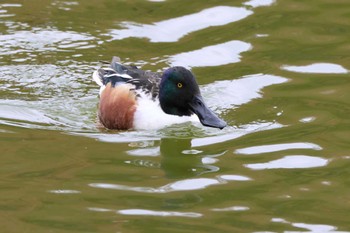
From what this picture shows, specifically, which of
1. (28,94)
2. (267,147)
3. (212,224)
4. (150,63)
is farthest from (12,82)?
(212,224)

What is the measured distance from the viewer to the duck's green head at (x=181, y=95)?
10250 millimetres

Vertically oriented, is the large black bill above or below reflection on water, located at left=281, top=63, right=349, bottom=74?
below

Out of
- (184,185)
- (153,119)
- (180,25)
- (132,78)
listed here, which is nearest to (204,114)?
(153,119)

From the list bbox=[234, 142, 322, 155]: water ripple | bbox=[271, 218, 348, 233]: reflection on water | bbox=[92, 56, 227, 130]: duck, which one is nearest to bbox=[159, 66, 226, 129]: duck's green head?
bbox=[92, 56, 227, 130]: duck

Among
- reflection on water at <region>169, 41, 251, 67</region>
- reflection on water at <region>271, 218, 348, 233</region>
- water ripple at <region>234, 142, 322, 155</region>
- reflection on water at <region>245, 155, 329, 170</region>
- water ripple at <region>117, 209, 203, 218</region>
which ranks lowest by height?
reflection on water at <region>271, 218, 348, 233</region>

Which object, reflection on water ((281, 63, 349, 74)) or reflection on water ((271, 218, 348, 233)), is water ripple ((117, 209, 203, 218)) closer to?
reflection on water ((271, 218, 348, 233))

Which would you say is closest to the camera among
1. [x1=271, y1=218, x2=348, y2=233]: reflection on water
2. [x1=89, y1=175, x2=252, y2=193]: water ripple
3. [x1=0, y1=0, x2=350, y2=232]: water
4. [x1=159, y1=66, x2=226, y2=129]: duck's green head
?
[x1=271, y1=218, x2=348, y2=233]: reflection on water

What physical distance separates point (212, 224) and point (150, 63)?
5.10 m

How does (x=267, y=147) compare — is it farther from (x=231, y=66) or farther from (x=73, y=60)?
(x=73, y=60)

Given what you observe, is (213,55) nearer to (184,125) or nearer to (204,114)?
(184,125)

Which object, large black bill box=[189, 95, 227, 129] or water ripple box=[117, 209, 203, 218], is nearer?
water ripple box=[117, 209, 203, 218]

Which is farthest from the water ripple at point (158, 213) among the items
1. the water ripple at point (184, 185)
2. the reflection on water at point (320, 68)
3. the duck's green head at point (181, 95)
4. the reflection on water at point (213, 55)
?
the reflection on water at point (213, 55)

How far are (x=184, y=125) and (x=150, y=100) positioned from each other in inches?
19.2

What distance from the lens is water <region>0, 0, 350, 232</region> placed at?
793 centimetres
